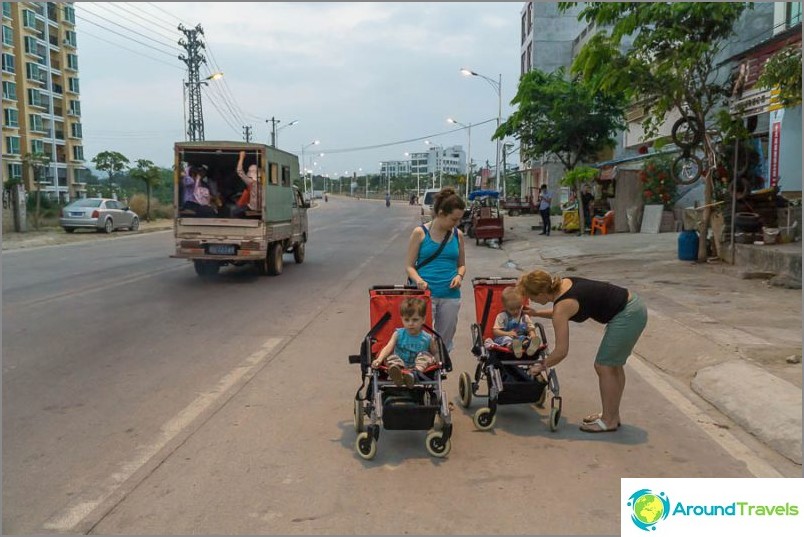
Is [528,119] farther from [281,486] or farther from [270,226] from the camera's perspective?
[281,486]

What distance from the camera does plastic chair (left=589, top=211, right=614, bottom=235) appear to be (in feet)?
81.2

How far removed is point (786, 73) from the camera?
1109cm

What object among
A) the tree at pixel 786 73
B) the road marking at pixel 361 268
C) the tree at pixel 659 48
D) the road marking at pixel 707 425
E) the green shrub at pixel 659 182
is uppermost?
the tree at pixel 659 48

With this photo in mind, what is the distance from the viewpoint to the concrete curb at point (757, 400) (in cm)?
491

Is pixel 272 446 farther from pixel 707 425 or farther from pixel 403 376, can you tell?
pixel 707 425

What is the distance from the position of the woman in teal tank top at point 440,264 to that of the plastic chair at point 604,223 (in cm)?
2022

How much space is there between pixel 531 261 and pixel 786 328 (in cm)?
1008

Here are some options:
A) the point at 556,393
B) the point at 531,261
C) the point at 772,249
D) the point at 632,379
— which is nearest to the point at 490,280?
the point at 556,393

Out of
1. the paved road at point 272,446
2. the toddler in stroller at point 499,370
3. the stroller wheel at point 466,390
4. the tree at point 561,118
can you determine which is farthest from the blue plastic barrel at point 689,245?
the tree at point 561,118

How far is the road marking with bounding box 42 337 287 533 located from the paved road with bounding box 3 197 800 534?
15 mm

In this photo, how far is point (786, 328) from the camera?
27.1 feet

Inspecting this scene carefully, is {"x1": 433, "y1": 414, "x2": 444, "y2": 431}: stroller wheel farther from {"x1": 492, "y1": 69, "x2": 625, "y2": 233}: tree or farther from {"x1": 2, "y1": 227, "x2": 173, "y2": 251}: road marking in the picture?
{"x1": 492, "y1": 69, "x2": 625, "y2": 233}: tree

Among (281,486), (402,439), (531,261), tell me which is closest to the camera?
(281,486)

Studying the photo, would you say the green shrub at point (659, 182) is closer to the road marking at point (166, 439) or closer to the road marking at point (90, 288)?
the road marking at point (90, 288)
